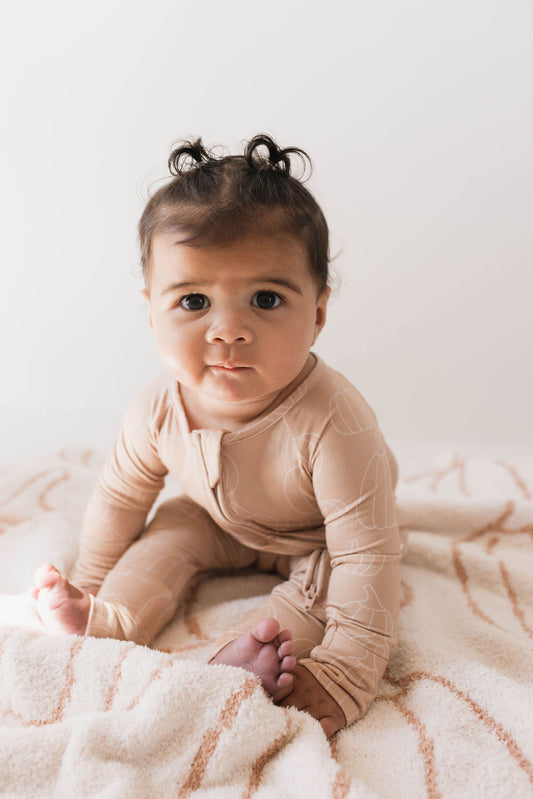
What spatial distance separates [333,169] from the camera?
1.75 m

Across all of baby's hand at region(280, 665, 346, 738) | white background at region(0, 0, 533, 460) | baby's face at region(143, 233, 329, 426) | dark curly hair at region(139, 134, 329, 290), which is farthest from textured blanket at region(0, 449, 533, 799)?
white background at region(0, 0, 533, 460)

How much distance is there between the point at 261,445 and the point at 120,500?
263 mm

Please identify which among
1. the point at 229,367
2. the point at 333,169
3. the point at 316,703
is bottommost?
the point at 316,703

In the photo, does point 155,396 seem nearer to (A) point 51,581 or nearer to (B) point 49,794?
(A) point 51,581

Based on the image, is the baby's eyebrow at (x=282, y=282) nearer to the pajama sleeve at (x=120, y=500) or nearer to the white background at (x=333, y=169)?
the pajama sleeve at (x=120, y=500)

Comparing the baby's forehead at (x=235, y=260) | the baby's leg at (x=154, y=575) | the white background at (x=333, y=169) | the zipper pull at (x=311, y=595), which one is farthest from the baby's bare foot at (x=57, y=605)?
the white background at (x=333, y=169)

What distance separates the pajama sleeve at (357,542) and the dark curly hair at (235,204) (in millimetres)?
206

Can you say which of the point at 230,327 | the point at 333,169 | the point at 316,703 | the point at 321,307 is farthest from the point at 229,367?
the point at 333,169

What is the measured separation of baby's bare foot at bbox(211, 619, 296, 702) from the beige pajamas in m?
0.05

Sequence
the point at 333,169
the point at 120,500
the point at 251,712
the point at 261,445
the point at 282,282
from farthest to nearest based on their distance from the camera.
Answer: the point at 333,169
the point at 120,500
the point at 261,445
the point at 282,282
the point at 251,712

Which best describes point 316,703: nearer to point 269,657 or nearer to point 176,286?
point 269,657

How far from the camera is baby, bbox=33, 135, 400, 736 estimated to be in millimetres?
817

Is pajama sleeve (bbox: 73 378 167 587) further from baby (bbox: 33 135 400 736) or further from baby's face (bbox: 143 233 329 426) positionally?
baby's face (bbox: 143 233 329 426)

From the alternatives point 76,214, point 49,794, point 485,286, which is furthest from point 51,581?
point 485,286
